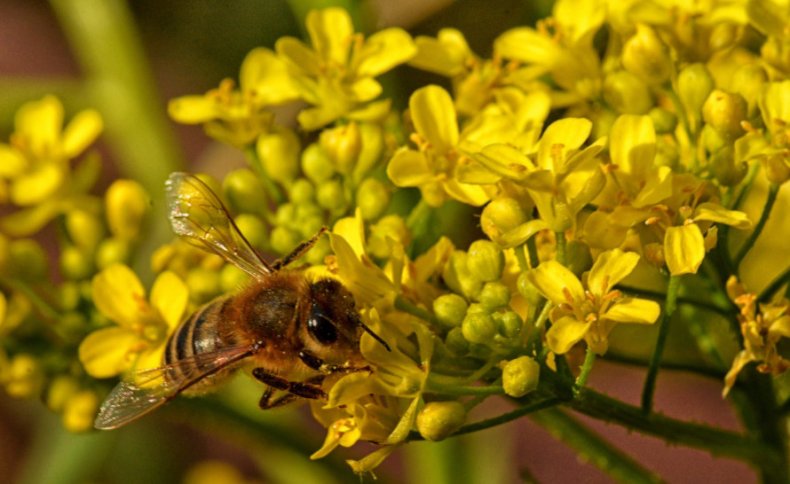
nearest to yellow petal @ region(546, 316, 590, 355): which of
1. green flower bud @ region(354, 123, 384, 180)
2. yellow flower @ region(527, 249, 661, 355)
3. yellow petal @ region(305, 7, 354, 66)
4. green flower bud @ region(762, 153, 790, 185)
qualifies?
yellow flower @ region(527, 249, 661, 355)

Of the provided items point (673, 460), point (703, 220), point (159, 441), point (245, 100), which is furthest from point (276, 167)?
point (673, 460)

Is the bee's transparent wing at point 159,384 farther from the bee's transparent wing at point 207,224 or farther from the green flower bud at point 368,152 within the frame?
the green flower bud at point 368,152

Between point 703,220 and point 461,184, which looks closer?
point 703,220

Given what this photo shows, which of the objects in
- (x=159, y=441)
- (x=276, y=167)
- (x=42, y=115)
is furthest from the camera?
(x=159, y=441)

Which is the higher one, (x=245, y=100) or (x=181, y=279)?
(x=245, y=100)

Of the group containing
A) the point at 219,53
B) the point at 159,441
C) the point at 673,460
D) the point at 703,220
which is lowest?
the point at 673,460

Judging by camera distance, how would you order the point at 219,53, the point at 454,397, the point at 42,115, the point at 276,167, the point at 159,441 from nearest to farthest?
1. the point at 454,397
2. the point at 276,167
3. the point at 42,115
4. the point at 159,441
5. the point at 219,53

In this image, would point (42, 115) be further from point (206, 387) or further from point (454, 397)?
point (454, 397)
